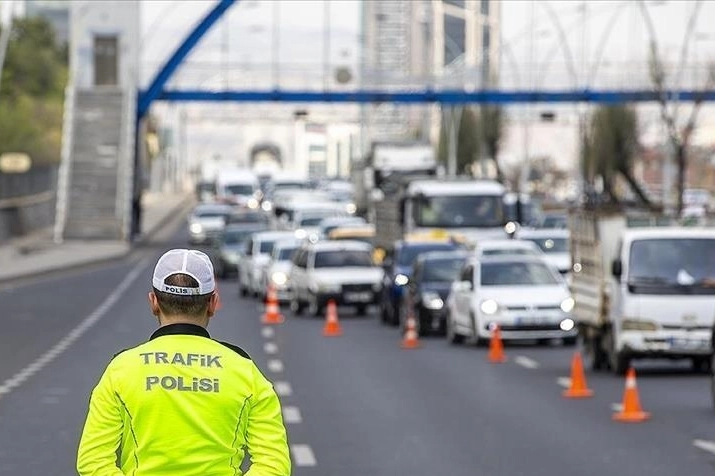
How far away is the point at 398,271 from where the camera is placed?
136 feet

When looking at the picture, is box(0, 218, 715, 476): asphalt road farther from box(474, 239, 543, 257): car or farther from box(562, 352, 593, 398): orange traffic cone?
box(474, 239, 543, 257): car

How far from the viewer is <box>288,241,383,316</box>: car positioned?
1773 inches

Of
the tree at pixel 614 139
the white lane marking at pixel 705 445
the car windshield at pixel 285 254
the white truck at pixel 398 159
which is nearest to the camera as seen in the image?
the white lane marking at pixel 705 445

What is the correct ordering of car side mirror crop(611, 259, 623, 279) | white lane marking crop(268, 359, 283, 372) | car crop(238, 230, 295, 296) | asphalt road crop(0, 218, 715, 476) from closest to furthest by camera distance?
asphalt road crop(0, 218, 715, 476) < car side mirror crop(611, 259, 623, 279) < white lane marking crop(268, 359, 283, 372) < car crop(238, 230, 295, 296)

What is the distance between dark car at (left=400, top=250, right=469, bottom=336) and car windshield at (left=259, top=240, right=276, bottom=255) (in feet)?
48.9

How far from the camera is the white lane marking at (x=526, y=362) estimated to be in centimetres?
2954

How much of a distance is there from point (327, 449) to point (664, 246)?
Result: 10.4 metres

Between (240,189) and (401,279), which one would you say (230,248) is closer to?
(401,279)

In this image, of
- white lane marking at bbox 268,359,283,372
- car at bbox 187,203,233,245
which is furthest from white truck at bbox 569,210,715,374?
car at bbox 187,203,233,245

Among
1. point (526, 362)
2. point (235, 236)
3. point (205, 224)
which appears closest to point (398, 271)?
point (526, 362)

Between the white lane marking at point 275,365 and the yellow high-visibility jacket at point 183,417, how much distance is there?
22.1 metres

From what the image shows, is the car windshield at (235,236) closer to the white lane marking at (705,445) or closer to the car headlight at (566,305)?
the car headlight at (566,305)

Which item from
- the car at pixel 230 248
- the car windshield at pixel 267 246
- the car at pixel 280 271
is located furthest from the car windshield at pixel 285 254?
the car at pixel 230 248

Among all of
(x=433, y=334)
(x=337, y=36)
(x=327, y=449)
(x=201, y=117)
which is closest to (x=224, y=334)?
(x=433, y=334)
